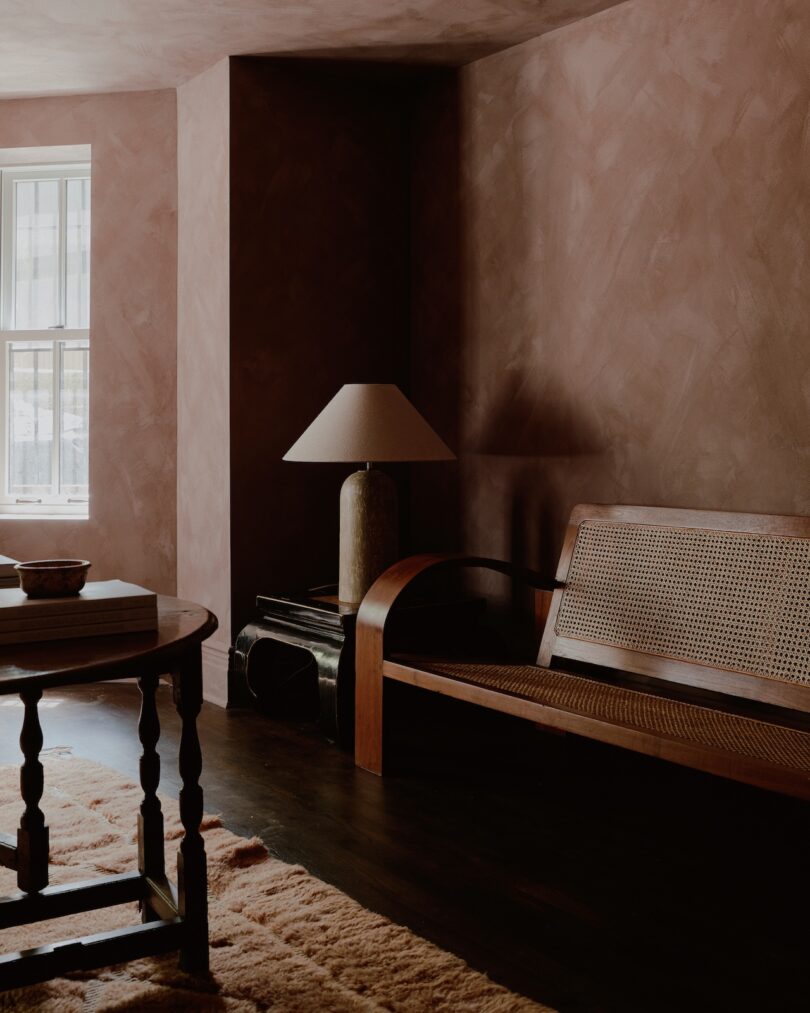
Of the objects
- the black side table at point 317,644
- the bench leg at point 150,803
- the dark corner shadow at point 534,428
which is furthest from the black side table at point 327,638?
the bench leg at point 150,803

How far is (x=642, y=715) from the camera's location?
7.72ft

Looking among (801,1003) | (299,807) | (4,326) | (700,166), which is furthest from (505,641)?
(4,326)

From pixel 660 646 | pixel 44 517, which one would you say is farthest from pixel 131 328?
pixel 660 646

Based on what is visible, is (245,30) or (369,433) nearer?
(369,433)

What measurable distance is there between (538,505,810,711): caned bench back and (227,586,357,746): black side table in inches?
24.7

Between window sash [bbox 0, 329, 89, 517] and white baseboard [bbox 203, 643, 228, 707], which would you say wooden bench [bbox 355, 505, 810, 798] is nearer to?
white baseboard [bbox 203, 643, 228, 707]

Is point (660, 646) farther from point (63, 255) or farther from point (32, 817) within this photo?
point (63, 255)

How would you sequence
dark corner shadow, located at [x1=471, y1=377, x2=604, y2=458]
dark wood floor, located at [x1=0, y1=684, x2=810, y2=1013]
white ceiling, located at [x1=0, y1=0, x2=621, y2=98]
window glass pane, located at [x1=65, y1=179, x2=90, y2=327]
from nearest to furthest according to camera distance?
dark wood floor, located at [x1=0, y1=684, x2=810, y2=1013], white ceiling, located at [x1=0, y1=0, x2=621, y2=98], dark corner shadow, located at [x1=471, y1=377, x2=604, y2=458], window glass pane, located at [x1=65, y1=179, x2=90, y2=327]

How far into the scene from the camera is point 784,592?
2518 millimetres

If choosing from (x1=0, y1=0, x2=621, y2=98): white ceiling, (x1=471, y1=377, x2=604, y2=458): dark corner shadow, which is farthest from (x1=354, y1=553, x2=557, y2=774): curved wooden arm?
(x1=0, y1=0, x2=621, y2=98): white ceiling

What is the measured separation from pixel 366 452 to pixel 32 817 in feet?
5.25

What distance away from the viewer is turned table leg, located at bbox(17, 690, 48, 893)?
6.30 feet

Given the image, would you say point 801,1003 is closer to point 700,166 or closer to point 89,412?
point 700,166

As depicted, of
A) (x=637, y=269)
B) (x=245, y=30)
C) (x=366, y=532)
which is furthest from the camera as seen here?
(x=245, y=30)
